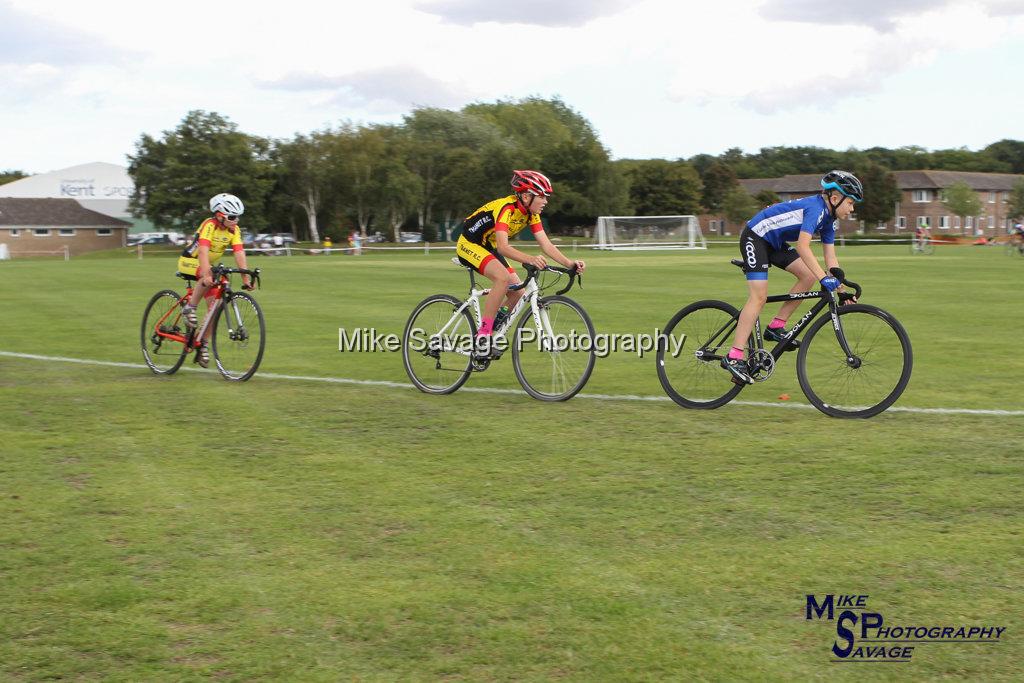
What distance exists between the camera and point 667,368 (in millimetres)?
9211

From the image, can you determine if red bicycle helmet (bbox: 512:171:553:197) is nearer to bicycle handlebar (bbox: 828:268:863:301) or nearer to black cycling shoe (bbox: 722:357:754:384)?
black cycling shoe (bbox: 722:357:754:384)

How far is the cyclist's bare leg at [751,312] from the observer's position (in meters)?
8.70

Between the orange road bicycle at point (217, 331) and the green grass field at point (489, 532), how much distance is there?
2.38 feet

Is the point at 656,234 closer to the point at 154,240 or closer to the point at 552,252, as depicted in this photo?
the point at 154,240

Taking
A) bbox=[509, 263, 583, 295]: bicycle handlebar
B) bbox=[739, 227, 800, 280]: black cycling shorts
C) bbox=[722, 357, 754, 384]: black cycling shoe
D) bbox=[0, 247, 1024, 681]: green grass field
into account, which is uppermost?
bbox=[739, 227, 800, 280]: black cycling shorts

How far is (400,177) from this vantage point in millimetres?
92438

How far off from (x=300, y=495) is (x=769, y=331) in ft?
14.8

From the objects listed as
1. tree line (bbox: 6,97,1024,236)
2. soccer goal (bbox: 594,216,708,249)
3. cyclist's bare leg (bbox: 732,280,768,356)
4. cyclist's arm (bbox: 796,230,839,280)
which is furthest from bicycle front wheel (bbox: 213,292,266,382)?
tree line (bbox: 6,97,1024,236)

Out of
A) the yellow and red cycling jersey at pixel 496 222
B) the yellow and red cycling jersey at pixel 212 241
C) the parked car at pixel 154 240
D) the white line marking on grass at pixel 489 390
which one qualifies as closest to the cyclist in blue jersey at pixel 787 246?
the white line marking on grass at pixel 489 390

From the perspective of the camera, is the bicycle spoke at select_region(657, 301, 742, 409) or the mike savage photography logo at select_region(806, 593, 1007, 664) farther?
the bicycle spoke at select_region(657, 301, 742, 409)

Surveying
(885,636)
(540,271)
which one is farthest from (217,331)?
(885,636)

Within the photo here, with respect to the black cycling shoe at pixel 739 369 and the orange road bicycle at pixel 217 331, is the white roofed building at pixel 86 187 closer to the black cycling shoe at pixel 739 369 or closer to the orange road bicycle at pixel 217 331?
the orange road bicycle at pixel 217 331

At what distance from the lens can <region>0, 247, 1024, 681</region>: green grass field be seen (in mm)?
3967

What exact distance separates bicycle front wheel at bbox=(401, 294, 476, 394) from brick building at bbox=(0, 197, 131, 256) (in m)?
98.3
